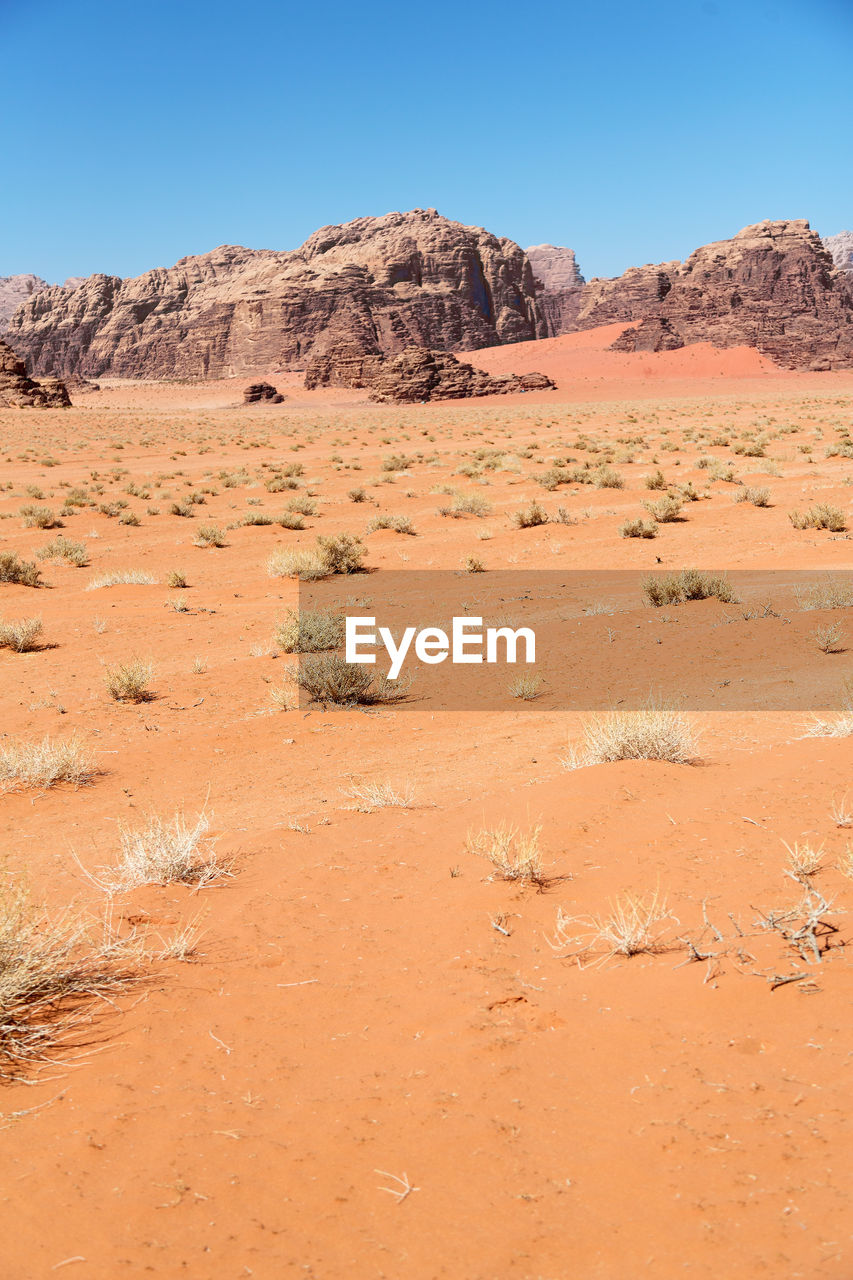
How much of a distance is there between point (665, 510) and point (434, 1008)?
14652 mm

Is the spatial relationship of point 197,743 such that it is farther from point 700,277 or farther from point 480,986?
point 700,277

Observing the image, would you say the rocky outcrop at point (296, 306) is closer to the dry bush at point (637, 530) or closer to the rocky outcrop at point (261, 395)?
the rocky outcrop at point (261, 395)

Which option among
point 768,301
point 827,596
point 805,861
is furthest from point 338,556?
point 768,301

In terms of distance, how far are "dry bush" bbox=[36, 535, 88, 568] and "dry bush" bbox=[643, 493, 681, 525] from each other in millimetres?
10475

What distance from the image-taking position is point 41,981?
337cm

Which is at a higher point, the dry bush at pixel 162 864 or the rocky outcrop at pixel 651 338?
the rocky outcrop at pixel 651 338

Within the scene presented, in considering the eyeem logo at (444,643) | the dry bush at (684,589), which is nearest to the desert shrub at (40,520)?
the eyeem logo at (444,643)

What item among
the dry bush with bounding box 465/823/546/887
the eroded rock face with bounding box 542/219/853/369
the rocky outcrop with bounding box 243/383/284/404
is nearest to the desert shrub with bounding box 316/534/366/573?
the dry bush with bounding box 465/823/546/887

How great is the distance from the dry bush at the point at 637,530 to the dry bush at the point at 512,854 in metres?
11.7

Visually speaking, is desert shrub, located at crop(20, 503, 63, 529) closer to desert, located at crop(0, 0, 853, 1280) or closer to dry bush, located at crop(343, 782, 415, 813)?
desert, located at crop(0, 0, 853, 1280)

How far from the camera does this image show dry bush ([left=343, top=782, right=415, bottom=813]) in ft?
18.7

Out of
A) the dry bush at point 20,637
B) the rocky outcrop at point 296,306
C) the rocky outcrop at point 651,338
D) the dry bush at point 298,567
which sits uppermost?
the rocky outcrop at point 296,306

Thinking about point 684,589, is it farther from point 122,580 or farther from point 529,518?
point 122,580

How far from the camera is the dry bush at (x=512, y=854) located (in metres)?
4.37
